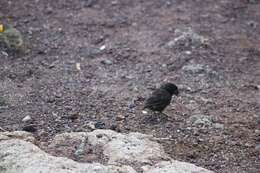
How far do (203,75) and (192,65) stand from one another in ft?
0.66

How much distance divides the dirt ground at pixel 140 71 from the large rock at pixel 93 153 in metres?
0.21

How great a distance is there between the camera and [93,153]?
353cm

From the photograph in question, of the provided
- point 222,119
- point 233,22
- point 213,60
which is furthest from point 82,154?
point 233,22

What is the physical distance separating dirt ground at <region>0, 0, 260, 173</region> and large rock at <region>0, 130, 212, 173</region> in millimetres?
214

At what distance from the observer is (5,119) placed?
4.07 metres

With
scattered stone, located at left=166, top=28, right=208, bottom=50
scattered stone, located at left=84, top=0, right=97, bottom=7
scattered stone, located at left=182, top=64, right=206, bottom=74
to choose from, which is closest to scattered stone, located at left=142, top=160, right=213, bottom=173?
scattered stone, located at left=182, top=64, right=206, bottom=74

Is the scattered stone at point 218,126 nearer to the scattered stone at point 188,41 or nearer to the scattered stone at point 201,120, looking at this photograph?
the scattered stone at point 201,120

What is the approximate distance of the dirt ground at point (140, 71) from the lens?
405 centimetres

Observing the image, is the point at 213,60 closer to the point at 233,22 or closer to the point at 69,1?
the point at 233,22

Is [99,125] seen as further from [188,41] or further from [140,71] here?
[188,41]

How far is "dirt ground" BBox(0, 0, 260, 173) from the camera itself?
13.3ft

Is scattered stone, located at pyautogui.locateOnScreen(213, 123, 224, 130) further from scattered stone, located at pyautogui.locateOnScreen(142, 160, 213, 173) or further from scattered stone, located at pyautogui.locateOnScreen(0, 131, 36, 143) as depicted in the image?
scattered stone, located at pyautogui.locateOnScreen(0, 131, 36, 143)

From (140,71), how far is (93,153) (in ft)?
6.13

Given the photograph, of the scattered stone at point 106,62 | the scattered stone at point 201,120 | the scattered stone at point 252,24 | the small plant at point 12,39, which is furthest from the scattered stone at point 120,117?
the scattered stone at point 252,24
